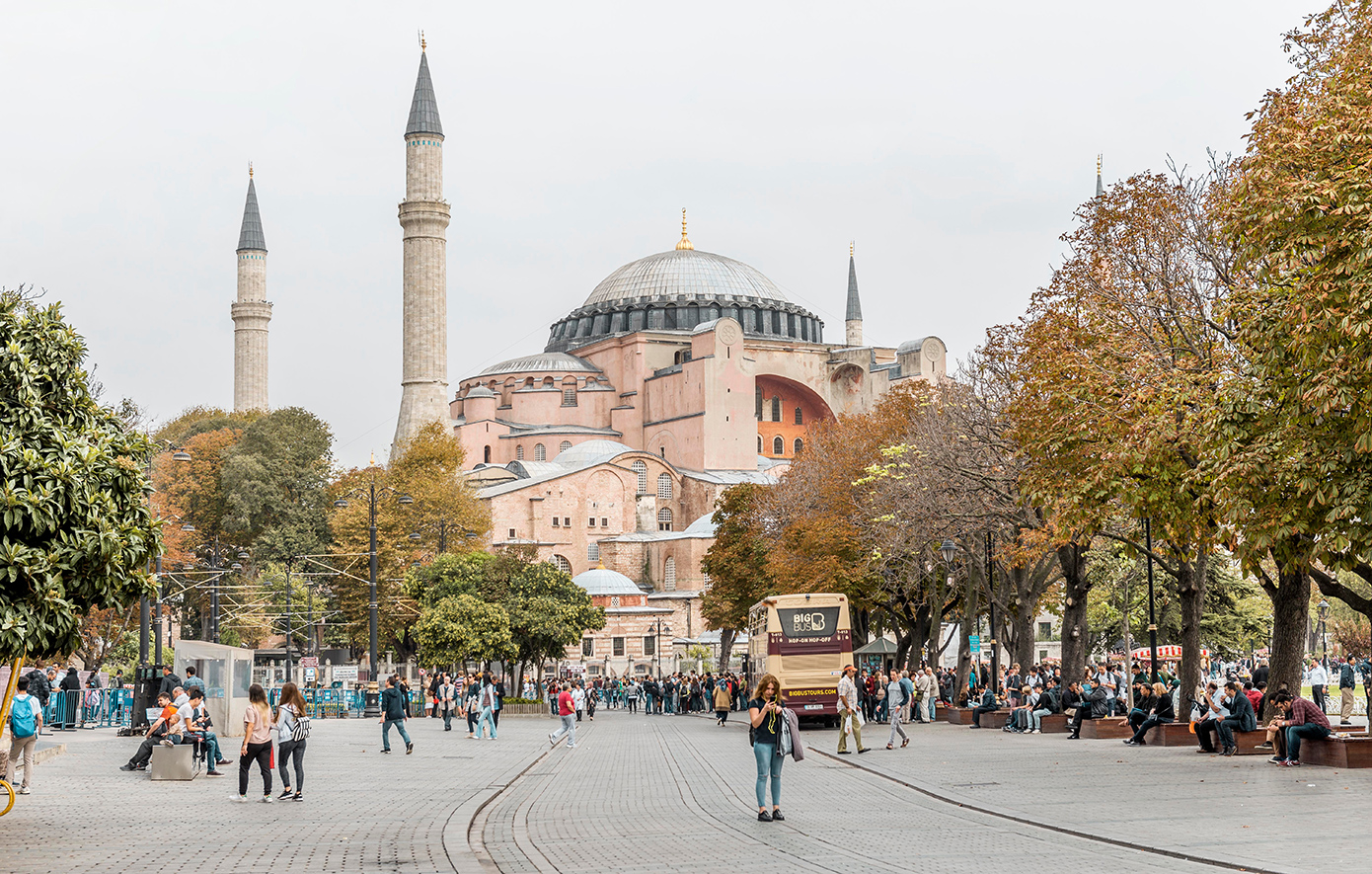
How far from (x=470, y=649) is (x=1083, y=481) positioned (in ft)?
97.4

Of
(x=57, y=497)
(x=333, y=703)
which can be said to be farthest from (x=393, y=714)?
(x=333, y=703)

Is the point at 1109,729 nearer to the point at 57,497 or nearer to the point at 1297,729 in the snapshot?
the point at 1297,729

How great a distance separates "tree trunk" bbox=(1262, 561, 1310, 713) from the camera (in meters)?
18.1

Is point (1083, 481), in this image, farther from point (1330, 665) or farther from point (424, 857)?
point (1330, 665)

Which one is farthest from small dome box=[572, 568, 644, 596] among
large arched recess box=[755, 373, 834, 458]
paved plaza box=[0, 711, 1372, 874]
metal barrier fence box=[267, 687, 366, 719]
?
paved plaza box=[0, 711, 1372, 874]

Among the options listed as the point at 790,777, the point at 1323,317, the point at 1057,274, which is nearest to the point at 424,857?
the point at 790,777

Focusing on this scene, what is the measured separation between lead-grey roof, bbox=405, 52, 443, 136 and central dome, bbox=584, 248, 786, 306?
2951cm

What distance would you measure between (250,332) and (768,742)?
280ft

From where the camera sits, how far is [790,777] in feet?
56.0

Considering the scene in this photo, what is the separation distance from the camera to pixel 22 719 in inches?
523

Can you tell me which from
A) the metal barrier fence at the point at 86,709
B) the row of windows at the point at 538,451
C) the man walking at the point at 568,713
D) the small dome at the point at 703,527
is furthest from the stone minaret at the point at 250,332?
the man walking at the point at 568,713

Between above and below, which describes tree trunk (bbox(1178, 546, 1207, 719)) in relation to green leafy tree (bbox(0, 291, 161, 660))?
below

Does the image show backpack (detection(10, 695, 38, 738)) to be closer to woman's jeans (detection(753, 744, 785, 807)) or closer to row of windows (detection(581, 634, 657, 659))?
woman's jeans (detection(753, 744, 785, 807))

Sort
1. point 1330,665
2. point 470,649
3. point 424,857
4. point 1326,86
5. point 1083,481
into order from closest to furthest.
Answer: point 424,857
point 1326,86
point 1083,481
point 470,649
point 1330,665
